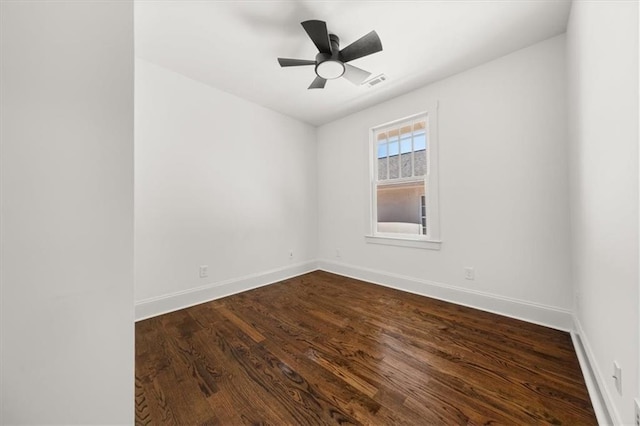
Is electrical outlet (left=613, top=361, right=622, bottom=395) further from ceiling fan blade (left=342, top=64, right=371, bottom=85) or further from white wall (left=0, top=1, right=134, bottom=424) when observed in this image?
ceiling fan blade (left=342, top=64, right=371, bottom=85)

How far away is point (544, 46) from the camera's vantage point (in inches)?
81.5

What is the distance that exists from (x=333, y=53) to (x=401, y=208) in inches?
84.3

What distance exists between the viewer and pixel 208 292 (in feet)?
8.96

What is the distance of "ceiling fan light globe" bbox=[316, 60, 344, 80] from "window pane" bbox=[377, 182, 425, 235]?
5.63 feet

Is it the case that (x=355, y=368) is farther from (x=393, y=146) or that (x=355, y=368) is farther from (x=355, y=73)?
(x=393, y=146)

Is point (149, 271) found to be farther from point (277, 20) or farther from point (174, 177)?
point (277, 20)

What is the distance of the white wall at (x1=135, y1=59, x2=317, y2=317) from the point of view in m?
2.33

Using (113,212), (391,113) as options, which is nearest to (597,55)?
(391,113)

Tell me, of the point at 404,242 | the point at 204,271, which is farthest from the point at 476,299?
the point at 204,271

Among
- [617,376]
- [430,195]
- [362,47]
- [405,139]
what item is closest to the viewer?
[617,376]

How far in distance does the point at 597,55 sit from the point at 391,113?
2087 mm

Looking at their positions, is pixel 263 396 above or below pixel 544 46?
below

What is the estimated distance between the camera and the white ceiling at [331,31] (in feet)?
5.76

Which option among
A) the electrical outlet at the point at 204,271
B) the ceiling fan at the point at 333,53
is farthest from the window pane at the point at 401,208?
the electrical outlet at the point at 204,271
